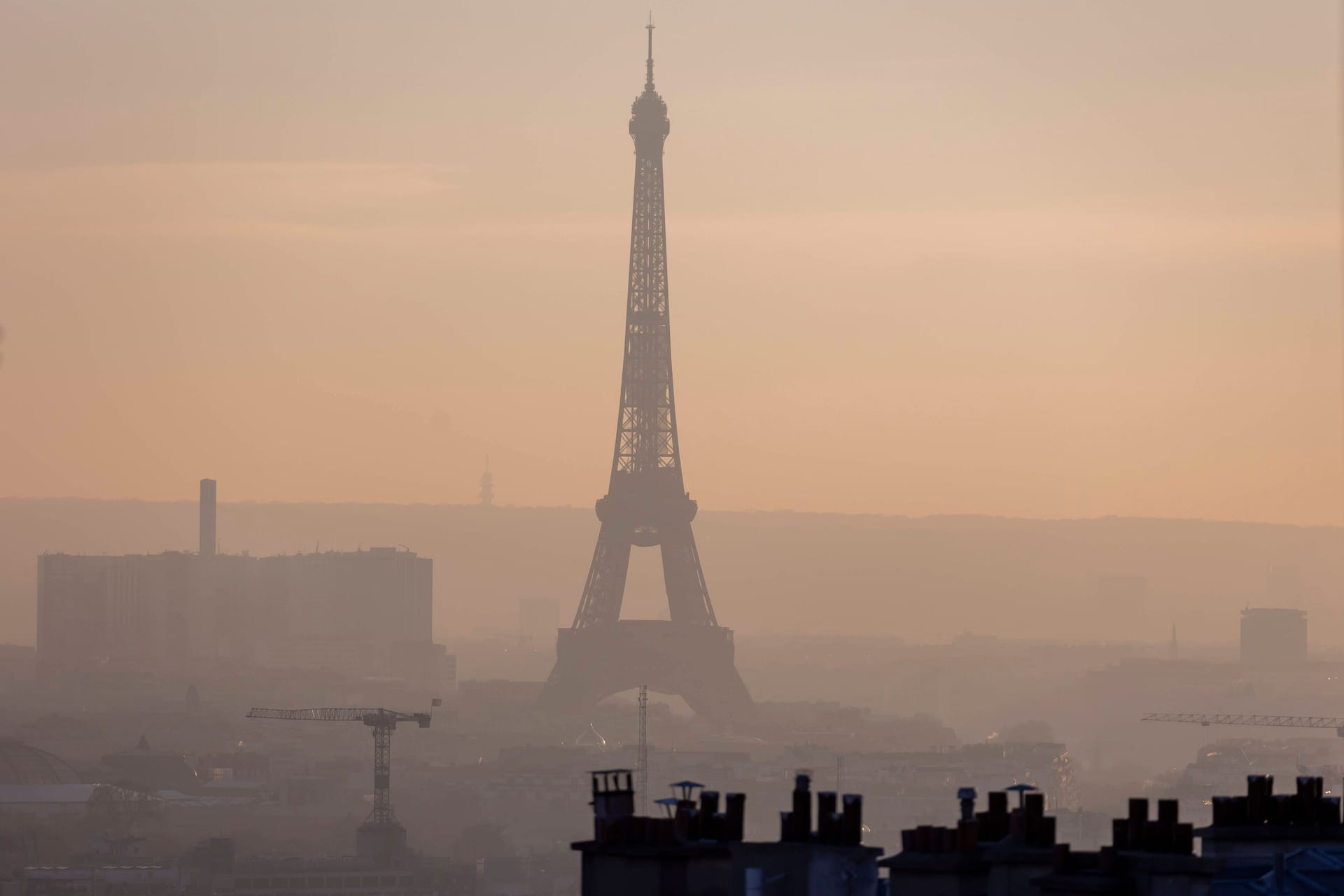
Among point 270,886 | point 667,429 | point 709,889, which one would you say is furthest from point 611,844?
point 667,429

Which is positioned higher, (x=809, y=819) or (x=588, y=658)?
(x=588, y=658)

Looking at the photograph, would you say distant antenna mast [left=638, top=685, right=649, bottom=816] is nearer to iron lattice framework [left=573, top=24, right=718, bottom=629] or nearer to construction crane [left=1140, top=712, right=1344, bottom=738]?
iron lattice framework [left=573, top=24, right=718, bottom=629]

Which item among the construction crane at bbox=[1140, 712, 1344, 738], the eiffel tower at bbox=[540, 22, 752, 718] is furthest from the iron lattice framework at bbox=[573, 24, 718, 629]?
the construction crane at bbox=[1140, 712, 1344, 738]

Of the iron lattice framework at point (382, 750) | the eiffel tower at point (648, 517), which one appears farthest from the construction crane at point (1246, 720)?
the iron lattice framework at point (382, 750)

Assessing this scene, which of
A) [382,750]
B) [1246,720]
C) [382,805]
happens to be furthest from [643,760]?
[1246,720]

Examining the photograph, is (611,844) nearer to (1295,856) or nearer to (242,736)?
(1295,856)

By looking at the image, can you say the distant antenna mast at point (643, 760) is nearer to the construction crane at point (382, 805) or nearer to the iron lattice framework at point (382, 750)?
the construction crane at point (382, 805)
